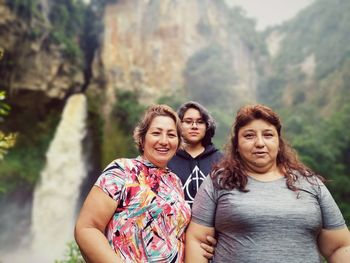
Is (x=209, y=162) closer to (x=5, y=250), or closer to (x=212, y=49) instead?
(x=5, y=250)

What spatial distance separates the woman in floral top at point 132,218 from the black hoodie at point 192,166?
544mm

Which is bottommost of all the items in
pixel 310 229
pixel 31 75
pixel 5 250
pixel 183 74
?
pixel 5 250

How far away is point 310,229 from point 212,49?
20.5 meters

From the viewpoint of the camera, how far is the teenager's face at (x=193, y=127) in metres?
2.32

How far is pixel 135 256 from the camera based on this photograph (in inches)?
54.1

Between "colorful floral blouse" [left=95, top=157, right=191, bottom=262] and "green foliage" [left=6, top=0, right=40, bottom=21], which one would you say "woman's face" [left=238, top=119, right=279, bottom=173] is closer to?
"colorful floral blouse" [left=95, top=157, right=191, bottom=262]

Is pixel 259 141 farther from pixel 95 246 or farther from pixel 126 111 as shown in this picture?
pixel 126 111

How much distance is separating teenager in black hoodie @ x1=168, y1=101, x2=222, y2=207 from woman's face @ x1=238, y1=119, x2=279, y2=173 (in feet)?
2.17

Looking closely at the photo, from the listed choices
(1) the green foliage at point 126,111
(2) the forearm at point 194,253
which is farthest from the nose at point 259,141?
(1) the green foliage at point 126,111

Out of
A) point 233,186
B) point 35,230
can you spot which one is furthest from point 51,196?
point 233,186

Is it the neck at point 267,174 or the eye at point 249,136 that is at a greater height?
the eye at point 249,136

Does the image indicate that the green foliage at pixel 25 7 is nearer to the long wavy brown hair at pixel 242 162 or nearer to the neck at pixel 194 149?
the neck at pixel 194 149

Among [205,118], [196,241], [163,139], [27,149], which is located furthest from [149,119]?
[27,149]

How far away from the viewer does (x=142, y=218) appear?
1.40 metres
